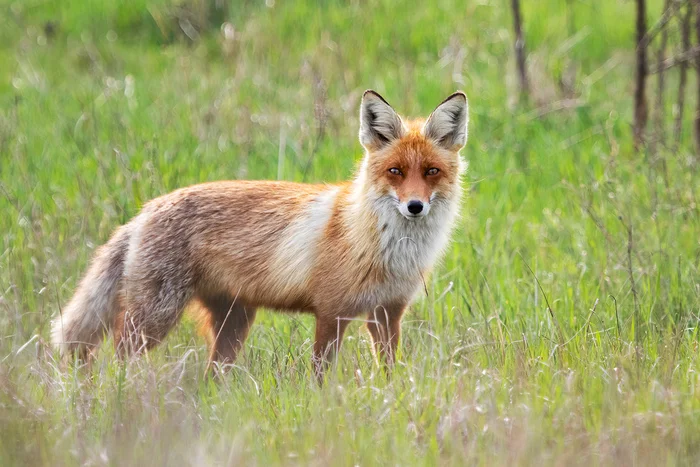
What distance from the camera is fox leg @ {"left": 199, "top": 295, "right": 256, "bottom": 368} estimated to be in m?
5.41

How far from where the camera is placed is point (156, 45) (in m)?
12.5

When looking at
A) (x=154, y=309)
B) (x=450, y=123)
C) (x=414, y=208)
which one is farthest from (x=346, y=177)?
(x=414, y=208)

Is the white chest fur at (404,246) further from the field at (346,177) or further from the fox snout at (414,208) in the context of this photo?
the field at (346,177)

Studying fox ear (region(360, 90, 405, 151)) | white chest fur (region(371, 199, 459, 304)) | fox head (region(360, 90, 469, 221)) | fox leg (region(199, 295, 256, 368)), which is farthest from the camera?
fox leg (region(199, 295, 256, 368))

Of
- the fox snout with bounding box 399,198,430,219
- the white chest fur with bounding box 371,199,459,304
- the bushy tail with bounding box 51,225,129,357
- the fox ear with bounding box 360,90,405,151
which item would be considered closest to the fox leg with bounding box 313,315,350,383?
the white chest fur with bounding box 371,199,459,304

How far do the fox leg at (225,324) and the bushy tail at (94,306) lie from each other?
535 mm

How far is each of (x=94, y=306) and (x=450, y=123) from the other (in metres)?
2.35

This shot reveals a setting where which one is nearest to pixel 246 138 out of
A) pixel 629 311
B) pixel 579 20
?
pixel 629 311

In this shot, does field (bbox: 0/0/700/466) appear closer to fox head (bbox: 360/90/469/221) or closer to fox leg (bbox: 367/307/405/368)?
fox leg (bbox: 367/307/405/368)

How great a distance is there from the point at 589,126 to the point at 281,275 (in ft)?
16.4

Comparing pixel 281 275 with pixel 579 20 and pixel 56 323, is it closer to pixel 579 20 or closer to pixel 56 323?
pixel 56 323

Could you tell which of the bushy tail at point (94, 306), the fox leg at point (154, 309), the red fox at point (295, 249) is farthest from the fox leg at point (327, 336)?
the bushy tail at point (94, 306)

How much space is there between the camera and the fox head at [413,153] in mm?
4809

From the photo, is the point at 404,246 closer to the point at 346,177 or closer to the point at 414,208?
the point at 414,208
